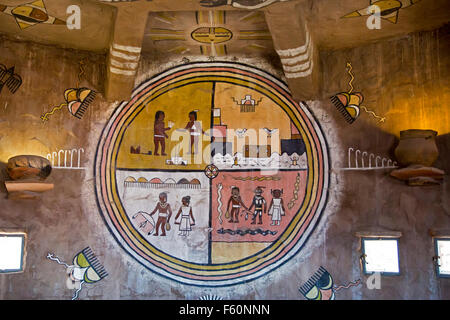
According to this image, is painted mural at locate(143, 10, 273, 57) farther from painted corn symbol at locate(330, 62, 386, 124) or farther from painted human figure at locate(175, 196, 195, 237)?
painted human figure at locate(175, 196, 195, 237)

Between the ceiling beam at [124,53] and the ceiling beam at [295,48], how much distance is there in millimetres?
1539

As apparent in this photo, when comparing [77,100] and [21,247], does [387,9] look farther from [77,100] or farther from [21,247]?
[21,247]

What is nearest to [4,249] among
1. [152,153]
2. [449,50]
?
[152,153]

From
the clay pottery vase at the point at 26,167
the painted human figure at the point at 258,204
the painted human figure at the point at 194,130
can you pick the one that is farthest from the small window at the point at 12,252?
the painted human figure at the point at 258,204

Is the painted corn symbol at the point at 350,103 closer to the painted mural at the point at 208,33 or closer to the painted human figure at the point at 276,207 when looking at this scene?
the painted mural at the point at 208,33

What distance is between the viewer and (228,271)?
6391mm

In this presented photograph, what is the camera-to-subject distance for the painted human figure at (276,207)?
21.2 ft

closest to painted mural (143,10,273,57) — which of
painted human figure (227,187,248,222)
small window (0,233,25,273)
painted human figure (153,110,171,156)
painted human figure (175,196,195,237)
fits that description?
painted human figure (153,110,171,156)

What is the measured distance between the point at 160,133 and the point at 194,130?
477 mm

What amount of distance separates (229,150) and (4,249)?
10.2 ft

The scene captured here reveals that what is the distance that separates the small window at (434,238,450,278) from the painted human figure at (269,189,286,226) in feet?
6.26

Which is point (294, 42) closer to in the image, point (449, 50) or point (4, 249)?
point (449, 50)

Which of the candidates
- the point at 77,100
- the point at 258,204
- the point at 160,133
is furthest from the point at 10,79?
the point at 258,204

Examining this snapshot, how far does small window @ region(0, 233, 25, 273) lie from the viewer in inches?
234
